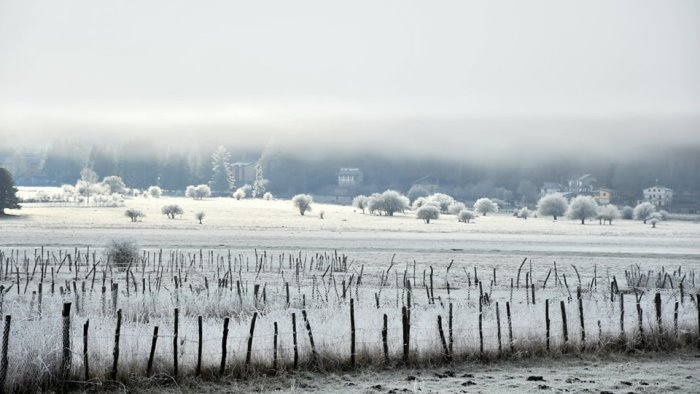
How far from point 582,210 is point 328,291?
88275 mm

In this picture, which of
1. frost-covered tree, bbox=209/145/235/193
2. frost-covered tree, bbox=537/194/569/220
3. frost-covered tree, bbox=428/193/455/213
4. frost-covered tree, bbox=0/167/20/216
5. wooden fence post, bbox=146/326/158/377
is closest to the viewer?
wooden fence post, bbox=146/326/158/377

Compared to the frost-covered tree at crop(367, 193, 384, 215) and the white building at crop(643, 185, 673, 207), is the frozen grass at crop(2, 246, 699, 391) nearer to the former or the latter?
the frost-covered tree at crop(367, 193, 384, 215)

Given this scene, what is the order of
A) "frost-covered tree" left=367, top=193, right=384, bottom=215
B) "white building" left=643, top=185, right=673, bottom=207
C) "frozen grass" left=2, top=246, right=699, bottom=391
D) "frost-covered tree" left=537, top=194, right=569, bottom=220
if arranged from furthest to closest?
"white building" left=643, top=185, right=673, bottom=207 < "frost-covered tree" left=537, top=194, right=569, bottom=220 < "frost-covered tree" left=367, top=193, right=384, bottom=215 < "frozen grass" left=2, top=246, right=699, bottom=391

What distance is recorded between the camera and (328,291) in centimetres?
2477

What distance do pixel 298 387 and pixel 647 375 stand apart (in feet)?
22.7

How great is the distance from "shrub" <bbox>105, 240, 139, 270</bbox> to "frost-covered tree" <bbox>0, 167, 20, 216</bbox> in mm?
47294

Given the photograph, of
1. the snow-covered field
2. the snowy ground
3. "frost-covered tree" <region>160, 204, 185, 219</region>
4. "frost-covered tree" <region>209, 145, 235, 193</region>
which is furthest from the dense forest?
the snowy ground

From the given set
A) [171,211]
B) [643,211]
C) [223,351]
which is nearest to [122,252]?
[223,351]

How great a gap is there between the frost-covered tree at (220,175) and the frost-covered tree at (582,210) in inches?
3686

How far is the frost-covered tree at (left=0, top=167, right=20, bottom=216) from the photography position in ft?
251

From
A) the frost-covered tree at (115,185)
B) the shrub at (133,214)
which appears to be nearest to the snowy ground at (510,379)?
the shrub at (133,214)

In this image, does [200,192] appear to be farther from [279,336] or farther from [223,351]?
[223,351]

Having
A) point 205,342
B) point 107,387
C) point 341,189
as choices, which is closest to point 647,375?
point 205,342

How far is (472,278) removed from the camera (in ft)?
103
